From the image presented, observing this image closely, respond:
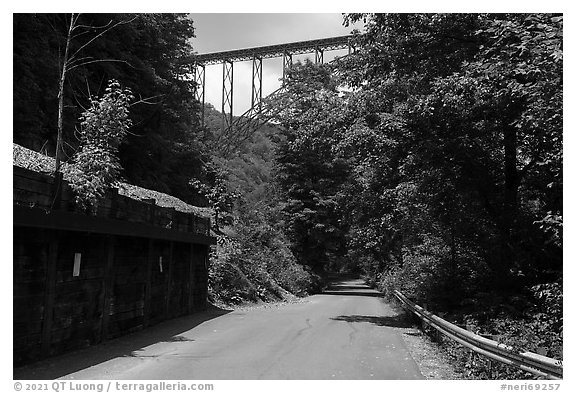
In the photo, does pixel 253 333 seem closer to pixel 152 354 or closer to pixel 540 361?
pixel 152 354

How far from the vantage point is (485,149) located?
564 inches

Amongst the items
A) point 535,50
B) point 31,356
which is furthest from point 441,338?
point 31,356

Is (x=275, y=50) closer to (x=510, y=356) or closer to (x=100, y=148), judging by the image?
(x=100, y=148)

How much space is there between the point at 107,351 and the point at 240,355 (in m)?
2.45

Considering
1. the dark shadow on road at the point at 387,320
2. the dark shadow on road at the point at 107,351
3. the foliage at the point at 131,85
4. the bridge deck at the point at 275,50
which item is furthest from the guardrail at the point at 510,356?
the bridge deck at the point at 275,50

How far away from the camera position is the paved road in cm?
780

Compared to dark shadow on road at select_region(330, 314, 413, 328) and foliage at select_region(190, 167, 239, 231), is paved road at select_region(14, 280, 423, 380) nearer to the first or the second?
dark shadow on road at select_region(330, 314, 413, 328)

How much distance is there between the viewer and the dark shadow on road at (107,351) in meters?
7.59

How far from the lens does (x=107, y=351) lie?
961cm

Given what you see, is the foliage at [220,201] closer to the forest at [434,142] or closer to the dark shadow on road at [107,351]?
the forest at [434,142]

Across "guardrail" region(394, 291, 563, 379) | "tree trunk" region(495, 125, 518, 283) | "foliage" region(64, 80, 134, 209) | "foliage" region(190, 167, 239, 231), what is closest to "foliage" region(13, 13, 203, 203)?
"foliage" region(64, 80, 134, 209)

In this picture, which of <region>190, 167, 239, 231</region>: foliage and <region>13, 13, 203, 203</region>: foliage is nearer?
<region>13, 13, 203, 203</region>: foliage

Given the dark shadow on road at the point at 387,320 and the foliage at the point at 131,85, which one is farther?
the foliage at the point at 131,85

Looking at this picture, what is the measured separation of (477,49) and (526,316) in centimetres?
650
